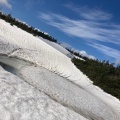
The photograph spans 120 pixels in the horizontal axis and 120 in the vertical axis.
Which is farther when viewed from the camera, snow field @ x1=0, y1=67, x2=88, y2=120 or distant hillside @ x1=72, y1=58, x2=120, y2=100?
distant hillside @ x1=72, y1=58, x2=120, y2=100

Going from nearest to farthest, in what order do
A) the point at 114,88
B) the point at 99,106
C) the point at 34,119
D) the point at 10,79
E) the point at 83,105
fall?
the point at 34,119, the point at 10,79, the point at 83,105, the point at 99,106, the point at 114,88

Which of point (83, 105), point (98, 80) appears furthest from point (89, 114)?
point (98, 80)

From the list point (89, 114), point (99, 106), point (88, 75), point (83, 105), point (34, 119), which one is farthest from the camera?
point (88, 75)

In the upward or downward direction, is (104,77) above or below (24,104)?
above

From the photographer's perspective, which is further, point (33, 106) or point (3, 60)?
point (3, 60)

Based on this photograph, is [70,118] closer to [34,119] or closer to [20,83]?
[34,119]

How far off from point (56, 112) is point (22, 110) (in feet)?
4.18

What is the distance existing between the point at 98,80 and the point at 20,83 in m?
11.8

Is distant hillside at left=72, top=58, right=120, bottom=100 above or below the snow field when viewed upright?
above

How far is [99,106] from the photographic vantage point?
12672mm

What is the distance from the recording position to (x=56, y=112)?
26.2 feet

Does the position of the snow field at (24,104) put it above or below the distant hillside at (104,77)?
below

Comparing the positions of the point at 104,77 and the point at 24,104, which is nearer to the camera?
the point at 24,104

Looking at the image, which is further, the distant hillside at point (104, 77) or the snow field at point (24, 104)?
the distant hillside at point (104, 77)
